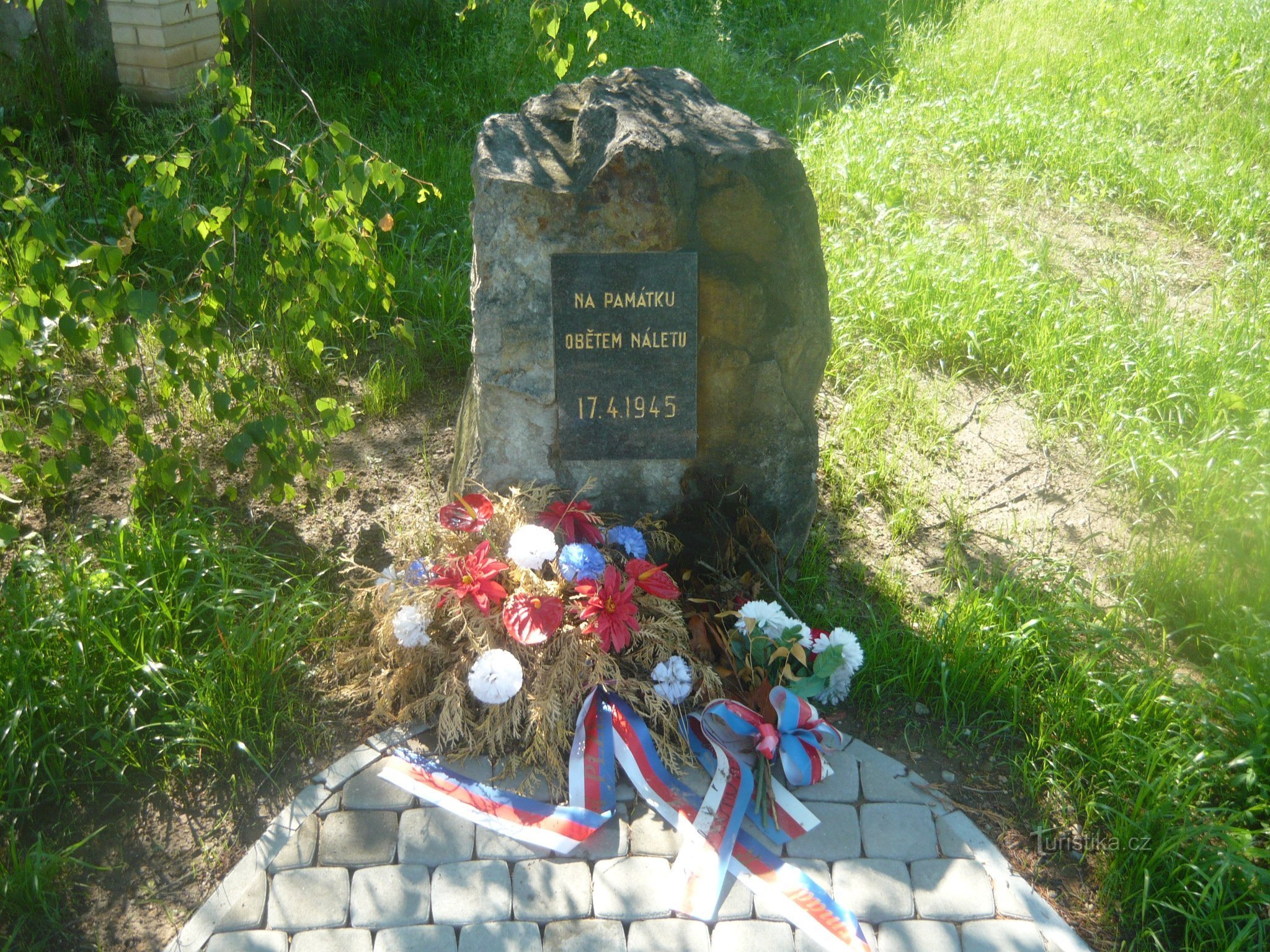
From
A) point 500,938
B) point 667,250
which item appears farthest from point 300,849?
point 667,250

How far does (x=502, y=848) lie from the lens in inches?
94.1

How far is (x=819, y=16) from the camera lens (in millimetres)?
7211

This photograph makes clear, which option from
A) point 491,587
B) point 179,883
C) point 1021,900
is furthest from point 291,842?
point 1021,900

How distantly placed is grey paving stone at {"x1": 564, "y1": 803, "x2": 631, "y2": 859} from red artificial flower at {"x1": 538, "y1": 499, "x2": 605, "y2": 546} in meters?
0.78

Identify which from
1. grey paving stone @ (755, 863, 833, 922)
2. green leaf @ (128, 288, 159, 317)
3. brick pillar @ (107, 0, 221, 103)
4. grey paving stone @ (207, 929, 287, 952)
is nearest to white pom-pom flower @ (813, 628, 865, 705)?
grey paving stone @ (755, 863, 833, 922)

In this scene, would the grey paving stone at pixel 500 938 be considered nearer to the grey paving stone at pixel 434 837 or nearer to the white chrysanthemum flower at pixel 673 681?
the grey paving stone at pixel 434 837

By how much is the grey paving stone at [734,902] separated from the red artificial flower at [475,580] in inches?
35.3

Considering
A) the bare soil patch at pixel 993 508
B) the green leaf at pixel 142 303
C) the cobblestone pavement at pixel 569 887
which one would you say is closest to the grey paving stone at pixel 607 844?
the cobblestone pavement at pixel 569 887

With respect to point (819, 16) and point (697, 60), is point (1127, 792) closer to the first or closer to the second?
point (697, 60)

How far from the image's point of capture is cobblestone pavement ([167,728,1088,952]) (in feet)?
7.23

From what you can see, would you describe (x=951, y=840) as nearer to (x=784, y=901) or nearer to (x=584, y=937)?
(x=784, y=901)

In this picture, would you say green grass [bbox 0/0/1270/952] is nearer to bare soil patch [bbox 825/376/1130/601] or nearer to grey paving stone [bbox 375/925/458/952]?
bare soil patch [bbox 825/376/1130/601]

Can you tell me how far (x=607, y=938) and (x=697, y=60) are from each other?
17.4 feet

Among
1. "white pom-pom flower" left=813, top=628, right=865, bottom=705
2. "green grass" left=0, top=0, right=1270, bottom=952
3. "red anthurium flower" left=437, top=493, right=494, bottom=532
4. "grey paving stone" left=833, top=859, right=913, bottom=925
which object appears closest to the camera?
"grey paving stone" left=833, top=859, right=913, bottom=925
